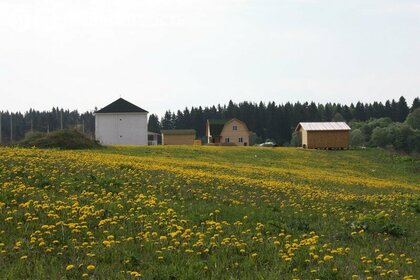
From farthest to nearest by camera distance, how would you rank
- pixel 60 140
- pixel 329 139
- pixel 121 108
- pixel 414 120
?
pixel 414 120 < pixel 121 108 < pixel 329 139 < pixel 60 140

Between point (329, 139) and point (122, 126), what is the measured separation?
2986cm

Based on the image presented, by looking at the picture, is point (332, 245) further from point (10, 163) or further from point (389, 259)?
point (10, 163)

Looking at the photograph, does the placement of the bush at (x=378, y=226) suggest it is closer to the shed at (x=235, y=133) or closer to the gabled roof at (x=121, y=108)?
the gabled roof at (x=121, y=108)

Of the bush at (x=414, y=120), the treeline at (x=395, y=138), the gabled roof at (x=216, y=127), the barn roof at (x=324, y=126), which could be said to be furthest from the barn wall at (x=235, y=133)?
the bush at (x=414, y=120)

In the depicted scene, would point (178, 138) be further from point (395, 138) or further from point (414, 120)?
point (414, 120)

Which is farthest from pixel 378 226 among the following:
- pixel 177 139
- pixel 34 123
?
pixel 34 123

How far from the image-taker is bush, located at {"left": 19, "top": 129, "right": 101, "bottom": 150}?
34094mm

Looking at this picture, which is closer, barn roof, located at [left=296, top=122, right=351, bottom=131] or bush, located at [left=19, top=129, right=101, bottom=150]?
bush, located at [left=19, top=129, right=101, bottom=150]

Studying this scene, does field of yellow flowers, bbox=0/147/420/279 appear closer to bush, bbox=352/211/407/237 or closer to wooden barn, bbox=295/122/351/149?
bush, bbox=352/211/407/237

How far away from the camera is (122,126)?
70.1 metres

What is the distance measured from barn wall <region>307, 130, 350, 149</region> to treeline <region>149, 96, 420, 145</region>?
219 ft

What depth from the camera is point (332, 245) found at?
29.0ft

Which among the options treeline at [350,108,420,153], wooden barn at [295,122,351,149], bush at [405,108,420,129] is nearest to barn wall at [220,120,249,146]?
treeline at [350,108,420,153]

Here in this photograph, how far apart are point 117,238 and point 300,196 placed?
342 inches
